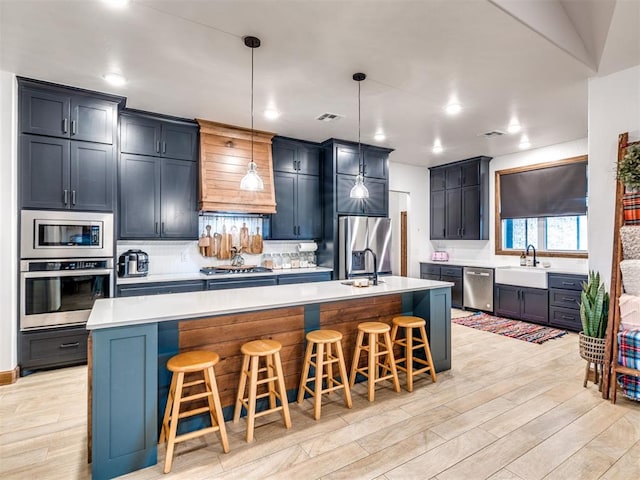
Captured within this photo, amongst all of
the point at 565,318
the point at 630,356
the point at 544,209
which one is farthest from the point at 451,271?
the point at 630,356

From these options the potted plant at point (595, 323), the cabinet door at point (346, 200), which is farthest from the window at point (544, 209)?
the cabinet door at point (346, 200)

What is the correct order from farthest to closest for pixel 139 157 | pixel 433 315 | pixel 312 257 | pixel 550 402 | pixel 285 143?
pixel 312 257, pixel 285 143, pixel 139 157, pixel 433 315, pixel 550 402

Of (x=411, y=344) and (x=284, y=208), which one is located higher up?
(x=284, y=208)

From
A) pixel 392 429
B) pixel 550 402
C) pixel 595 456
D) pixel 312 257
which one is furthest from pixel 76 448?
pixel 312 257

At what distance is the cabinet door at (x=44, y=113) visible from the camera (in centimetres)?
330

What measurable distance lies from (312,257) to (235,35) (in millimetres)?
3642

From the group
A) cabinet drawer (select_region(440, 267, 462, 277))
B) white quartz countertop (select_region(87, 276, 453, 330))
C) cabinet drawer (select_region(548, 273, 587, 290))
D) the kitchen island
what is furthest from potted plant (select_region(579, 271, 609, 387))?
cabinet drawer (select_region(440, 267, 462, 277))

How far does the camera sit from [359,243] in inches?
205

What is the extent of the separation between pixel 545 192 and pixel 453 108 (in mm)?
2811

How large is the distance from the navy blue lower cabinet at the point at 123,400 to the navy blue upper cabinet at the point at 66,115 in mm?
2569

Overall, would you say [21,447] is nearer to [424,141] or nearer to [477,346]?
[477,346]

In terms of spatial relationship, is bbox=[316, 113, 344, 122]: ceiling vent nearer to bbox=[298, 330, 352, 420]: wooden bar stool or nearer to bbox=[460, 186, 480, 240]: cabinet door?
bbox=[298, 330, 352, 420]: wooden bar stool

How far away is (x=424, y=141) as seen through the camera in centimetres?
534

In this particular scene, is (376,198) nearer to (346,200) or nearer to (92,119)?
(346,200)
